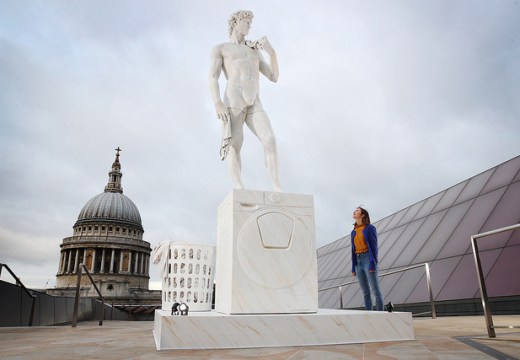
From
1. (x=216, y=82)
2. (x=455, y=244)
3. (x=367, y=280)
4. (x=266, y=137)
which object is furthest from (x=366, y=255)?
(x=455, y=244)

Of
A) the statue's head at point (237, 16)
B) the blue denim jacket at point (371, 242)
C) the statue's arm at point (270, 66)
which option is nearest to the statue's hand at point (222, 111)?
the statue's arm at point (270, 66)

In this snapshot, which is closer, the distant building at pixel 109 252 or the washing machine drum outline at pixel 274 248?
the washing machine drum outline at pixel 274 248

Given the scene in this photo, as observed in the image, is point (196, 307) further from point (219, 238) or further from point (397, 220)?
point (397, 220)

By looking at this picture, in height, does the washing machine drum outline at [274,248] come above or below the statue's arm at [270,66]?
below

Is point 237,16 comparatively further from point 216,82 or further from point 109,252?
point 109,252

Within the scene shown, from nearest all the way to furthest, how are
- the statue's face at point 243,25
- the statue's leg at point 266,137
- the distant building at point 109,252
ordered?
the statue's leg at point 266,137 < the statue's face at point 243,25 < the distant building at point 109,252

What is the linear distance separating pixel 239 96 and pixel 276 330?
343 cm

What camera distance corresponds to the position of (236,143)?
5566 mm

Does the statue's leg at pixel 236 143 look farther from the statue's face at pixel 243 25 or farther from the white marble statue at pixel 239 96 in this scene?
the statue's face at pixel 243 25

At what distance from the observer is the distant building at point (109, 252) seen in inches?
2758

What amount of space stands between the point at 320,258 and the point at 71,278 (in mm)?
65647

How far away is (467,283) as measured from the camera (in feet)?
30.5

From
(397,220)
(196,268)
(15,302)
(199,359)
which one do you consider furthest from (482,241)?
(15,302)

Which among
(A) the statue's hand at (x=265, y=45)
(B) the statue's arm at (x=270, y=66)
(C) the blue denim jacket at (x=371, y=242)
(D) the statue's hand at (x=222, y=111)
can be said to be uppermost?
(A) the statue's hand at (x=265, y=45)
